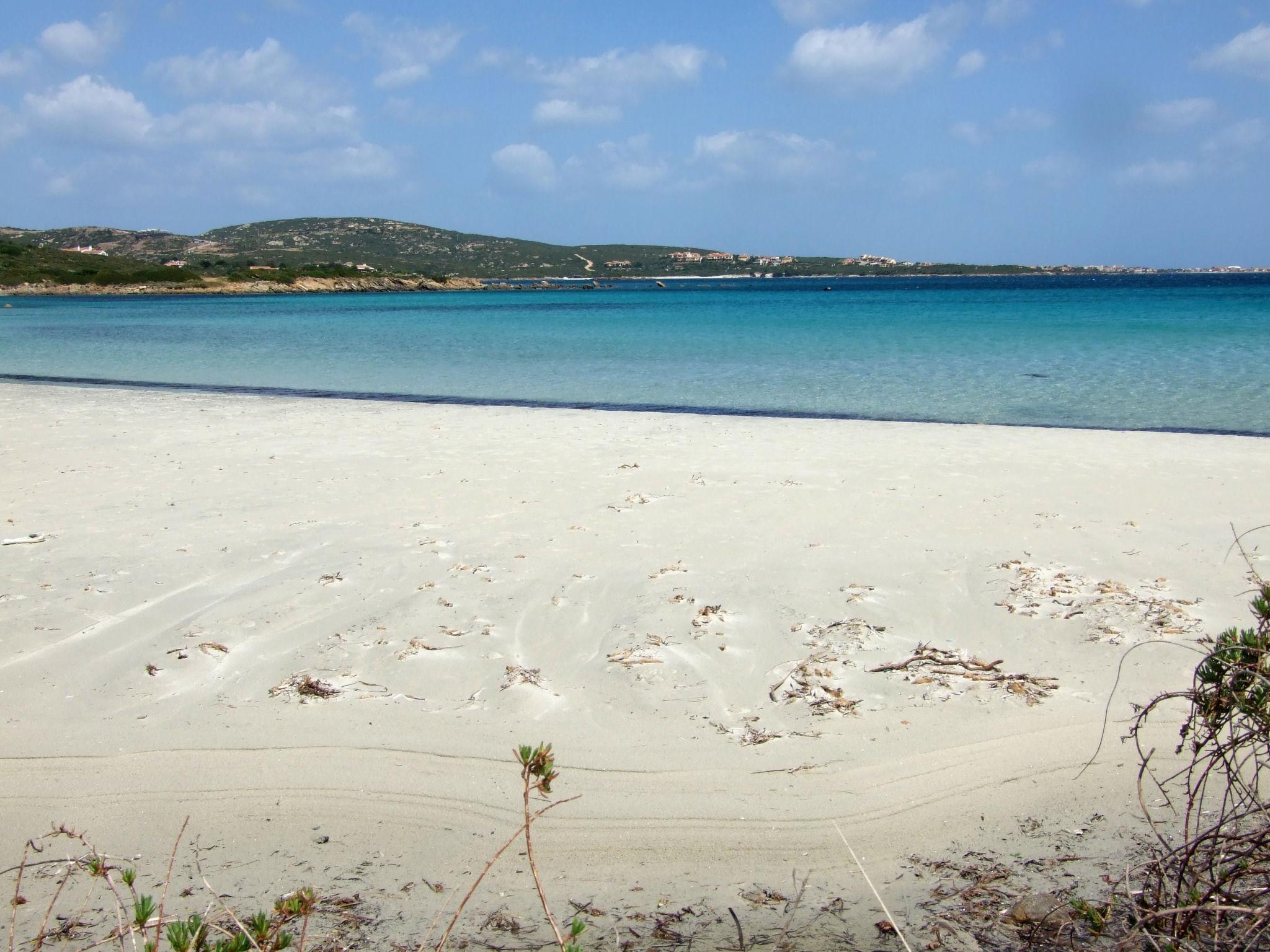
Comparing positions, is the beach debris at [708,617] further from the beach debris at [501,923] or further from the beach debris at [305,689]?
the beach debris at [501,923]

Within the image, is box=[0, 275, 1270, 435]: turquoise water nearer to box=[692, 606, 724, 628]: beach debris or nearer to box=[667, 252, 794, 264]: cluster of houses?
box=[692, 606, 724, 628]: beach debris

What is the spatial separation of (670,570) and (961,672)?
1870mm

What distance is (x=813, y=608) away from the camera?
4.83 metres

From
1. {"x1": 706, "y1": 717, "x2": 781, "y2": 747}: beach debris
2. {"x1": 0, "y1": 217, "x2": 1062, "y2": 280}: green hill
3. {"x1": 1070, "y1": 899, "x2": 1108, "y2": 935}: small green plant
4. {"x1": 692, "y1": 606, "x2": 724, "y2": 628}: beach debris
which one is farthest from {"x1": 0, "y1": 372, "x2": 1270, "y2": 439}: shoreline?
{"x1": 0, "y1": 217, "x2": 1062, "y2": 280}: green hill

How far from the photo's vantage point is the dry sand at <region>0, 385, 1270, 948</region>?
3088mm

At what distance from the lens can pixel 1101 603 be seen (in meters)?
4.81

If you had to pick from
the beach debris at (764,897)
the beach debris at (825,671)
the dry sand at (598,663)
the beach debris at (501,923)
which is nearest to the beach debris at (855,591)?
the dry sand at (598,663)

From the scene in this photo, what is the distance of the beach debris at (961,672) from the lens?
3.97m

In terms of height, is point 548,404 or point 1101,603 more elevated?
point 548,404

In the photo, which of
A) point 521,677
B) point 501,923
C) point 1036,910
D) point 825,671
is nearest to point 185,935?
point 501,923

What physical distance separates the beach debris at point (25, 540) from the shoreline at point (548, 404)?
7.94m

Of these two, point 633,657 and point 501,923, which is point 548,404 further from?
point 501,923

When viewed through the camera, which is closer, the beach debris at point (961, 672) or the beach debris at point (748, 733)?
the beach debris at point (748, 733)

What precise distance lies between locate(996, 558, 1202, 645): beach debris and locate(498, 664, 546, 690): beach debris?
2.54 metres
